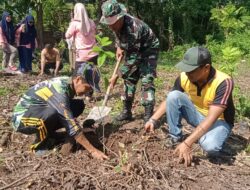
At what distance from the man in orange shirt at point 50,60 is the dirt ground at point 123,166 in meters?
4.32

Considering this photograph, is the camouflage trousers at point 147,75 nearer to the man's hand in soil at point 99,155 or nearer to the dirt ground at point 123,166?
the dirt ground at point 123,166

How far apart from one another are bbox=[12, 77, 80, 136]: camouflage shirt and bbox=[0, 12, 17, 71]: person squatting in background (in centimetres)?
557

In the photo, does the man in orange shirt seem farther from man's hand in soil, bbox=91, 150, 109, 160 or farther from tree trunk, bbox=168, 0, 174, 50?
tree trunk, bbox=168, 0, 174, 50

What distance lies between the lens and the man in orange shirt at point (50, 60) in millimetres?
9352

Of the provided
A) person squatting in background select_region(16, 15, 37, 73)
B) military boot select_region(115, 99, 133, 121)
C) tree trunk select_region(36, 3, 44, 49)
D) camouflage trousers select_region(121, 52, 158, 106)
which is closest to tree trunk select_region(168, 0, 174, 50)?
tree trunk select_region(36, 3, 44, 49)

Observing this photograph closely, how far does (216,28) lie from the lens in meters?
18.5

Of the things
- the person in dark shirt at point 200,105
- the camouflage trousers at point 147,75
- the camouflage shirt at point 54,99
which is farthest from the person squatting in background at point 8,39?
the person in dark shirt at point 200,105

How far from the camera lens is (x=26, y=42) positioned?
396 inches

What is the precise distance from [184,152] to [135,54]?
161 centimetres

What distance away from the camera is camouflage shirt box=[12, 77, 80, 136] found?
403 centimetres

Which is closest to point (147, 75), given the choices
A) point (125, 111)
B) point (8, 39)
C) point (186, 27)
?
point (125, 111)

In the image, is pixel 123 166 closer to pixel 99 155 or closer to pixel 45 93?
pixel 99 155

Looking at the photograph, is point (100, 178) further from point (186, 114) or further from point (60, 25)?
point (60, 25)

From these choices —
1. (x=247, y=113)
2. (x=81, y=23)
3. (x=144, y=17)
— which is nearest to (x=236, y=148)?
(x=247, y=113)
